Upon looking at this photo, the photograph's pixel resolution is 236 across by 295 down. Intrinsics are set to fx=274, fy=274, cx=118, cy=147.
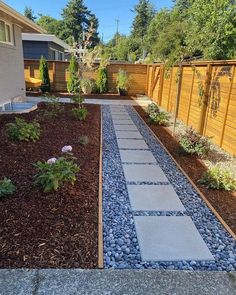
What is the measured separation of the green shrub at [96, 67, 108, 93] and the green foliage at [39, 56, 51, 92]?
2752mm

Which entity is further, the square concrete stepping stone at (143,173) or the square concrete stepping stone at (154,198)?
the square concrete stepping stone at (143,173)

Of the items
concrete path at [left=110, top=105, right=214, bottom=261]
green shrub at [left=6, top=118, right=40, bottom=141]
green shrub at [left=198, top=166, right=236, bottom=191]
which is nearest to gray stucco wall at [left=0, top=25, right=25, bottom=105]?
green shrub at [left=6, top=118, right=40, bottom=141]

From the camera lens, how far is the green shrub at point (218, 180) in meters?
3.93

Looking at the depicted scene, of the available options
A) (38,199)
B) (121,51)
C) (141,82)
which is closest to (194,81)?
(38,199)

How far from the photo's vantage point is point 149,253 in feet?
8.02

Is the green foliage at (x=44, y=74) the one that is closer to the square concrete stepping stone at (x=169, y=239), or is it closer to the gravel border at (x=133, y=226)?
the gravel border at (x=133, y=226)

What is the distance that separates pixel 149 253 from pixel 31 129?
349 centimetres

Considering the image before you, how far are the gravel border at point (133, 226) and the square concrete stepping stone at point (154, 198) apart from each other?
0.26 ft

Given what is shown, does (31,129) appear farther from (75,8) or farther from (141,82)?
(75,8)

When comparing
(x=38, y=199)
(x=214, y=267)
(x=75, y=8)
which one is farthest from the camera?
(x=75, y=8)

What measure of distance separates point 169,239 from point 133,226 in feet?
1.32

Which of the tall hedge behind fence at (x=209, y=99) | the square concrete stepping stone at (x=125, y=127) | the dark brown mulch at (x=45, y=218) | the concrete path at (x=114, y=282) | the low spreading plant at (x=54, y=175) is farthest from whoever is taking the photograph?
the square concrete stepping stone at (x=125, y=127)

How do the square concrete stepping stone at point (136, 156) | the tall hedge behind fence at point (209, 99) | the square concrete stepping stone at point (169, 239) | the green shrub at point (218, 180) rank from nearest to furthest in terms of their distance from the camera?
the square concrete stepping stone at point (169, 239), the green shrub at point (218, 180), the square concrete stepping stone at point (136, 156), the tall hedge behind fence at point (209, 99)

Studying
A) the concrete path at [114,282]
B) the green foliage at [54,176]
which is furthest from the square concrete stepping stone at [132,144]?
the concrete path at [114,282]
